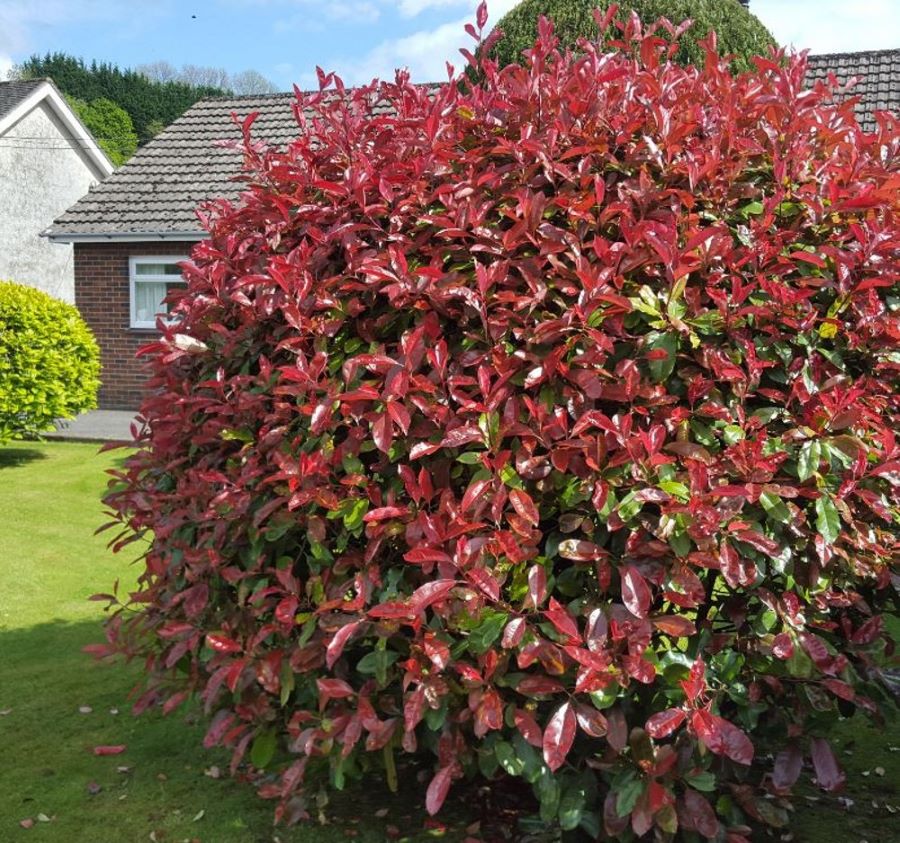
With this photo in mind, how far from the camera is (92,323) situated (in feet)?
62.2

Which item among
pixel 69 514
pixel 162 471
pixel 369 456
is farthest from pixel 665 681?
pixel 69 514

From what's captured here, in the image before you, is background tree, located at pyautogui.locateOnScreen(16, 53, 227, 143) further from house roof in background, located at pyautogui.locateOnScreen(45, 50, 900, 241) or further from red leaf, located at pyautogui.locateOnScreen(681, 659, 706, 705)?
red leaf, located at pyautogui.locateOnScreen(681, 659, 706, 705)

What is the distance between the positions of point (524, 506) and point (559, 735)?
56 centimetres

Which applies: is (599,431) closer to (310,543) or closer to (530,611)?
(530,611)

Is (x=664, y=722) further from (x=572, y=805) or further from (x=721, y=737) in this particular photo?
(x=572, y=805)

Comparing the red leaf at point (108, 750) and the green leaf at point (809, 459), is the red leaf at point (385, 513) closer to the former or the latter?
the green leaf at point (809, 459)

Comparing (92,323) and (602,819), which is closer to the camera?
(602,819)

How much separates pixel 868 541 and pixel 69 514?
769 cm

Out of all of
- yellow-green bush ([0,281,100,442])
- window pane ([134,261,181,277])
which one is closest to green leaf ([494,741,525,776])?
yellow-green bush ([0,281,100,442])

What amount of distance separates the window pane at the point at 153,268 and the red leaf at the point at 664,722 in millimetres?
17366

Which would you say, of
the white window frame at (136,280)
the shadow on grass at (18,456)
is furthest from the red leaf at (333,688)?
the white window frame at (136,280)

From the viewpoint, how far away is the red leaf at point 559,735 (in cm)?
239

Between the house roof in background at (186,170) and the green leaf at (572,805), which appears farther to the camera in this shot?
the house roof in background at (186,170)

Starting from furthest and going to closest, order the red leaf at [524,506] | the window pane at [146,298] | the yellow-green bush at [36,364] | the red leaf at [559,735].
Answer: the window pane at [146,298] → the yellow-green bush at [36,364] → the red leaf at [524,506] → the red leaf at [559,735]
